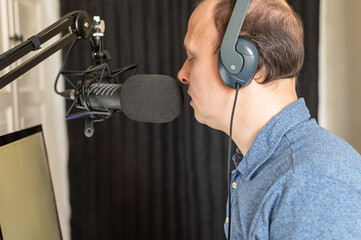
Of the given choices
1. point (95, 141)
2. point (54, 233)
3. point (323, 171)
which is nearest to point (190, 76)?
point (323, 171)

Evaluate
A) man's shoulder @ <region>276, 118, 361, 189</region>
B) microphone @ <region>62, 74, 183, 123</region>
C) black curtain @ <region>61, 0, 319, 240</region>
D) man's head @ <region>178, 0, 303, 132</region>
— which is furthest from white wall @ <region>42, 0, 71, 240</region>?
man's shoulder @ <region>276, 118, 361, 189</region>

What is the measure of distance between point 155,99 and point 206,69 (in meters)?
0.13

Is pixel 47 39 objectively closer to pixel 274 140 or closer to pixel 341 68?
pixel 274 140

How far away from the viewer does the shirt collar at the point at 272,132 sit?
0.68 meters

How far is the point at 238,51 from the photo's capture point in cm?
65

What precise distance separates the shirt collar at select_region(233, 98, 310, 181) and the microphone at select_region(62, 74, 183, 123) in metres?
0.19

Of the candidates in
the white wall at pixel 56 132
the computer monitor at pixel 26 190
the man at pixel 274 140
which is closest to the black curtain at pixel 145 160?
the white wall at pixel 56 132

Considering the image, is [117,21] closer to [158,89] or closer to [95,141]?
[95,141]

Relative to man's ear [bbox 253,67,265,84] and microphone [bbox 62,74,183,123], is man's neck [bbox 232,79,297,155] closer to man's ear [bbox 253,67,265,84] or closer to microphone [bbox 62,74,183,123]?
man's ear [bbox 253,67,265,84]

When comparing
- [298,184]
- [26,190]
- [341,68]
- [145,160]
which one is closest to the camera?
[298,184]

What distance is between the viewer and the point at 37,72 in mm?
1479

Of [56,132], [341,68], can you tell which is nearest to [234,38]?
[341,68]

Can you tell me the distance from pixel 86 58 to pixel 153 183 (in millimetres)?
699

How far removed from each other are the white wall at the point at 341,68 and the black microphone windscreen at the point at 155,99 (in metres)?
0.96
